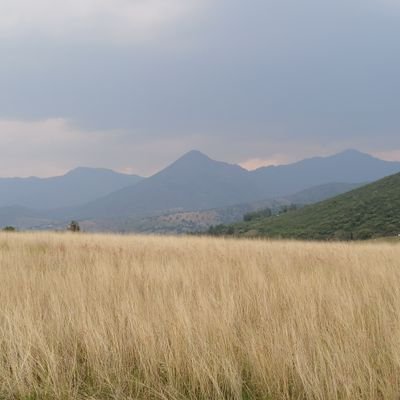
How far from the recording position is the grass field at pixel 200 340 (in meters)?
2.92

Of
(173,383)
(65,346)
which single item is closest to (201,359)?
(173,383)

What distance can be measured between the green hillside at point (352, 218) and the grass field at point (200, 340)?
38353 mm

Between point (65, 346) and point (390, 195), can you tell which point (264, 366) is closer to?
point (65, 346)

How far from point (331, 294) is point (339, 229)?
48836 millimetres

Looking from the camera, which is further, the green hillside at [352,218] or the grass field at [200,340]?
the green hillside at [352,218]

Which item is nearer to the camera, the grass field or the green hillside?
the grass field

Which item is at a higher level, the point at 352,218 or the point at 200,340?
the point at 200,340

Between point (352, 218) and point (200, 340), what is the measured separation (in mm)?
54736

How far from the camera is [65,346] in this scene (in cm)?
377

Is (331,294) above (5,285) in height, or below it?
below

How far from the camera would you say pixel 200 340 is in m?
3.48

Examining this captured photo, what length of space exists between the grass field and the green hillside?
38.4 m

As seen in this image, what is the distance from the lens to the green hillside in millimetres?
45575

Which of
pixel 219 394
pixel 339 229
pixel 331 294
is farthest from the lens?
pixel 339 229
